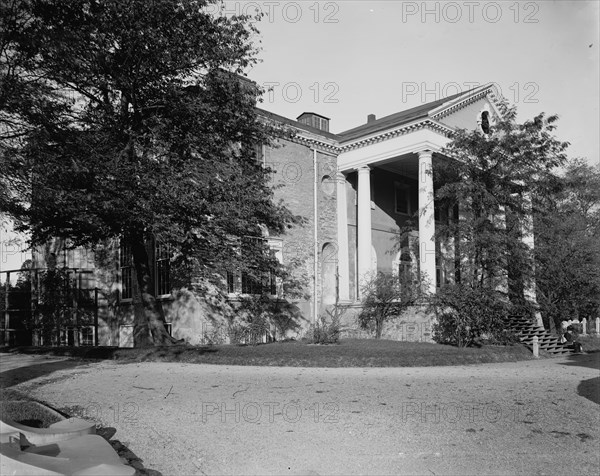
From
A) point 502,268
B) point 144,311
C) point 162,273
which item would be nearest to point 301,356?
point 144,311

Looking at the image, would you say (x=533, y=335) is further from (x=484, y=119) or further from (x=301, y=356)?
(x=301, y=356)

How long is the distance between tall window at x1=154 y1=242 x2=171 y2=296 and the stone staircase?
12.9m

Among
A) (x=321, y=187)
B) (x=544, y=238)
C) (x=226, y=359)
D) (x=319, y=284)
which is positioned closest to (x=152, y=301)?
(x=226, y=359)

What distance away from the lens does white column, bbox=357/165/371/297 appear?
903 inches

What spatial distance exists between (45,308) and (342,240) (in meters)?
12.3

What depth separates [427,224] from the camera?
21000 mm

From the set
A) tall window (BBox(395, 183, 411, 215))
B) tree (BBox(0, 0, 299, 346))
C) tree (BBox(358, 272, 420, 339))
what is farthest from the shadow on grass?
tall window (BBox(395, 183, 411, 215))

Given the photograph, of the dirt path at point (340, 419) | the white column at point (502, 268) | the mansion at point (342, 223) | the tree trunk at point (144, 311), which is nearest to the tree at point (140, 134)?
the tree trunk at point (144, 311)

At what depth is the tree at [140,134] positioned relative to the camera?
37.4ft

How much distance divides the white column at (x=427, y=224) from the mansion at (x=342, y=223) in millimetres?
38

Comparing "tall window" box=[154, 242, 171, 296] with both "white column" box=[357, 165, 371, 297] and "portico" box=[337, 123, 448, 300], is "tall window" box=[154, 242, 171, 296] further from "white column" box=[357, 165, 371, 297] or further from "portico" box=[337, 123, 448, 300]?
→ "white column" box=[357, 165, 371, 297]

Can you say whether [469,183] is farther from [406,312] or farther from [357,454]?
[357,454]

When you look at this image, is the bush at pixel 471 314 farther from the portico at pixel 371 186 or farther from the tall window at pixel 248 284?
the tall window at pixel 248 284

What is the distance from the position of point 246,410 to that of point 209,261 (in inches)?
354
